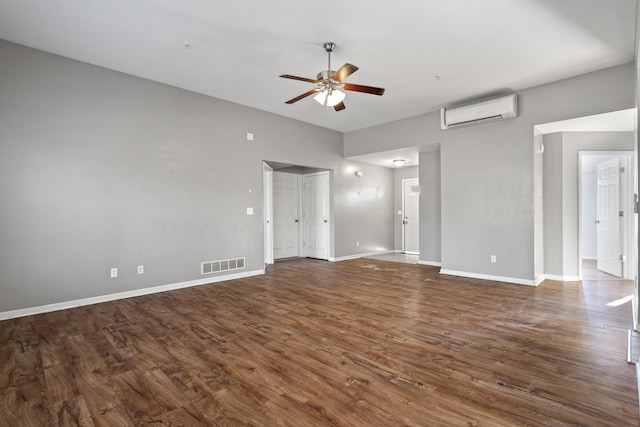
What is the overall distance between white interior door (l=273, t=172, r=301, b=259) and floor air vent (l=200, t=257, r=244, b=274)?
2030 millimetres

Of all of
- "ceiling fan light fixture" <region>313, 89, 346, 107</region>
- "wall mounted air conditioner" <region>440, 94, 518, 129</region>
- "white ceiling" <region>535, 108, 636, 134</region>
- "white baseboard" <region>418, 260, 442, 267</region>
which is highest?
"wall mounted air conditioner" <region>440, 94, 518, 129</region>

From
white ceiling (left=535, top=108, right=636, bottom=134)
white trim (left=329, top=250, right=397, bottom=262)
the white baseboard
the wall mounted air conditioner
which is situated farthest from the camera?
white trim (left=329, top=250, right=397, bottom=262)

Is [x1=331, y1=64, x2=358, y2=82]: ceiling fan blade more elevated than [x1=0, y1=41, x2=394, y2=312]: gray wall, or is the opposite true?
[x1=331, y1=64, x2=358, y2=82]: ceiling fan blade

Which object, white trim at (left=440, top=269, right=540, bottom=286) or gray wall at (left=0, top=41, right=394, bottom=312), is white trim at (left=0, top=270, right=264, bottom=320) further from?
white trim at (left=440, top=269, right=540, bottom=286)

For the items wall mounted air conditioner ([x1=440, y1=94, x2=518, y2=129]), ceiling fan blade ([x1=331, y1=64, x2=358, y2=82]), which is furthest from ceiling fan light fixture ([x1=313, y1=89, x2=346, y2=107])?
wall mounted air conditioner ([x1=440, y1=94, x2=518, y2=129])

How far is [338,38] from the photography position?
3.41m

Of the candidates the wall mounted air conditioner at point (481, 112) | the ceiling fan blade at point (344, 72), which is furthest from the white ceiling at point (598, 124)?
the ceiling fan blade at point (344, 72)

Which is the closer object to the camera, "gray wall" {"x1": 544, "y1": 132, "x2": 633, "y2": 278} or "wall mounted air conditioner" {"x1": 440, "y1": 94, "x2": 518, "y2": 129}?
"wall mounted air conditioner" {"x1": 440, "y1": 94, "x2": 518, "y2": 129}

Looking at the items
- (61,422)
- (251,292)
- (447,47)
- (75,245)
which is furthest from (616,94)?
(75,245)

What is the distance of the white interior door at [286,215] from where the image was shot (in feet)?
25.0

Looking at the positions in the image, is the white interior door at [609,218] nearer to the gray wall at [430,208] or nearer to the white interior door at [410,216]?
the gray wall at [430,208]

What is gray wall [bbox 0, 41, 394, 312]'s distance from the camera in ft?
11.7

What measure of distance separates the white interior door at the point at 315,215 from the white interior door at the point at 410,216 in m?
2.63

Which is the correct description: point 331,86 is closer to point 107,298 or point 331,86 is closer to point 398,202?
point 107,298
